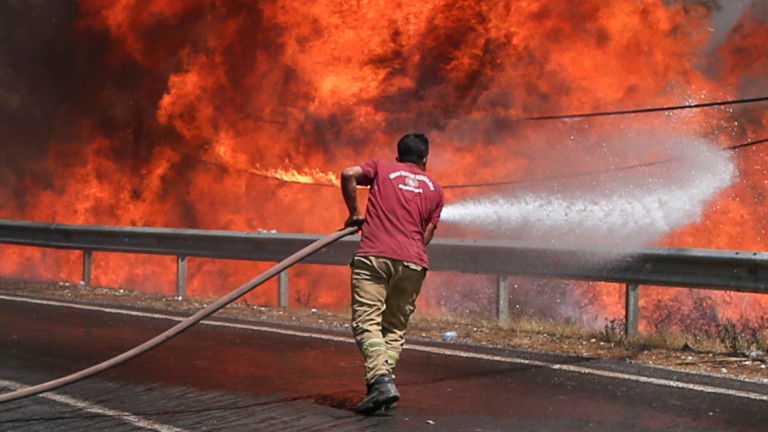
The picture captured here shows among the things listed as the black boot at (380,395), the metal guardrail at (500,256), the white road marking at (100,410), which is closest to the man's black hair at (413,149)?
the black boot at (380,395)

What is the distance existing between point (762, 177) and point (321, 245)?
12215 mm

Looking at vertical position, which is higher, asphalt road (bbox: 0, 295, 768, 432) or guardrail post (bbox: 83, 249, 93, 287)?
guardrail post (bbox: 83, 249, 93, 287)

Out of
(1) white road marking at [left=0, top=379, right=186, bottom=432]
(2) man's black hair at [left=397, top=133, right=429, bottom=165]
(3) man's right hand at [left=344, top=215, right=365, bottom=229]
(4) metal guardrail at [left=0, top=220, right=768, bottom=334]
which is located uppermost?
(2) man's black hair at [left=397, top=133, right=429, bottom=165]

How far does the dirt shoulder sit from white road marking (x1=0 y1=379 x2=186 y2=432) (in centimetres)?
387

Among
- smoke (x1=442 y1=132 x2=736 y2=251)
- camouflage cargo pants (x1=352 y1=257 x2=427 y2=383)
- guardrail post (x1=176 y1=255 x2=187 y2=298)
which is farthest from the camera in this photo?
smoke (x1=442 y1=132 x2=736 y2=251)

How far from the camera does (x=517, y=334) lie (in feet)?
32.2

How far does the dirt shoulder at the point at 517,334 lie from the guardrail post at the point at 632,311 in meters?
0.17

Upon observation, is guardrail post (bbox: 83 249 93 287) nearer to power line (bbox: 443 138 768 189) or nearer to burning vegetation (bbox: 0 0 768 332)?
burning vegetation (bbox: 0 0 768 332)

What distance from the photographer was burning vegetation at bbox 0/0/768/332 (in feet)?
53.4

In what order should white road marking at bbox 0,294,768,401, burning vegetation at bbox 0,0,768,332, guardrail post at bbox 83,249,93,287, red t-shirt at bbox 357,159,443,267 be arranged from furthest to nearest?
burning vegetation at bbox 0,0,768,332
guardrail post at bbox 83,249,93,287
white road marking at bbox 0,294,768,401
red t-shirt at bbox 357,159,443,267

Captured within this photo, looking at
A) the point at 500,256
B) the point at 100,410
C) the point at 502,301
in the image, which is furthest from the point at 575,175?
the point at 100,410

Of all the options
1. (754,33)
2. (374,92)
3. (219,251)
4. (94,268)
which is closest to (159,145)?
(94,268)

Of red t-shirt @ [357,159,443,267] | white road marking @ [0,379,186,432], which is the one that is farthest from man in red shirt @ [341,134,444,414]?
white road marking @ [0,379,186,432]

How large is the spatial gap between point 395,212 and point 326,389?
53.4 inches
